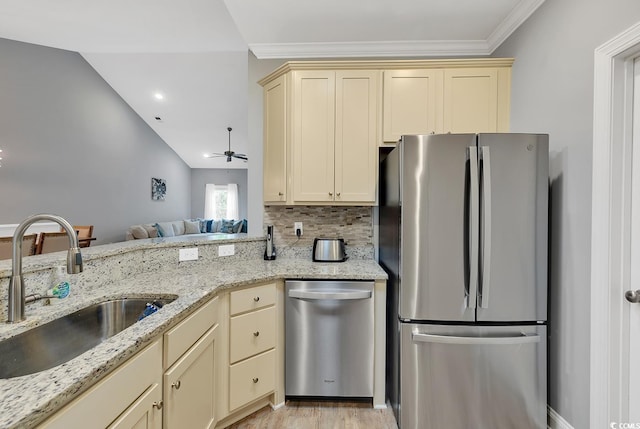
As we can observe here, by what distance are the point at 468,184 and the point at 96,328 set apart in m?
2.00

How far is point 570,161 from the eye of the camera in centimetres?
152

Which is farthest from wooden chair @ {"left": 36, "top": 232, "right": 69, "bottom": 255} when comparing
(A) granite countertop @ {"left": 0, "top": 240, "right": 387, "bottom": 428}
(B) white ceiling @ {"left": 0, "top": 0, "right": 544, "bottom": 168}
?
(B) white ceiling @ {"left": 0, "top": 0, "right": 544, "bottom": 168}

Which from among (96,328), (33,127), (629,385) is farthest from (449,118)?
(33,127)

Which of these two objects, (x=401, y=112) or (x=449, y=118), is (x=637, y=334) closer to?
(x=449, y=118)

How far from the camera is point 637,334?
125 centimetres

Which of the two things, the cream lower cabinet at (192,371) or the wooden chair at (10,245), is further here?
the wooden chair at (10,245)

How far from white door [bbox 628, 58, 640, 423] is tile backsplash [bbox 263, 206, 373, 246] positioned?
5.02 feet

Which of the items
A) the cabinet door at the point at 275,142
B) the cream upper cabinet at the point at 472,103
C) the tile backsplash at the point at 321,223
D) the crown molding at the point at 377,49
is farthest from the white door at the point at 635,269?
the cabinet door at the point at 275,142

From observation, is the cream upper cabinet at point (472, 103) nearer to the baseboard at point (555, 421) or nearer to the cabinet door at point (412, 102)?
the cabinet door at point (412, 102)

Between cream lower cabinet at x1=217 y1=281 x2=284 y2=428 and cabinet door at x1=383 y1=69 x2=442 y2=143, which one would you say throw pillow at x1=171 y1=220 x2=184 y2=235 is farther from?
cabinet door at x1=383 y1=69 x2=442 y2=143

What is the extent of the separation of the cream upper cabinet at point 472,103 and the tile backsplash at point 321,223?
97cm

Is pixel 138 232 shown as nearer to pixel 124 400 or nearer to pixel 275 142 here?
pixel 275 142

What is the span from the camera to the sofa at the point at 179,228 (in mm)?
5680

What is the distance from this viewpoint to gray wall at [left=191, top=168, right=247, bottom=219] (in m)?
9.05
